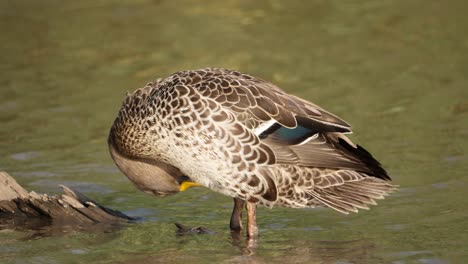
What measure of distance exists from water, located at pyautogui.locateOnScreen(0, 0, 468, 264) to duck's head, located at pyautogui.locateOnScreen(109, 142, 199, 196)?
1.32ft

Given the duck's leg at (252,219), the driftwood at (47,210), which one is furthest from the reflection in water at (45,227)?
the duck's leg at (252,219)

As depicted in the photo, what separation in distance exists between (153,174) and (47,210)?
3.52 feet

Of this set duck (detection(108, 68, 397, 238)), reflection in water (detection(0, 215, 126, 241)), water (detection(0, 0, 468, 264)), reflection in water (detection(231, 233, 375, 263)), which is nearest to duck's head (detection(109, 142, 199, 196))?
duck (detection(108, 68, 397, 238))

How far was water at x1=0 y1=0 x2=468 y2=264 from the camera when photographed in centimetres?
842

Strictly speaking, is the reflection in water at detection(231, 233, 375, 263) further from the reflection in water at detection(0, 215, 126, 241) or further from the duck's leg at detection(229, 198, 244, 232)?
the reflection in water at detection(0, 215, 126, 241)

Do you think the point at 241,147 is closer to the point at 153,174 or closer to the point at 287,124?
Result: the point at 287,124

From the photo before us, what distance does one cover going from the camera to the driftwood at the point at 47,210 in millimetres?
9211

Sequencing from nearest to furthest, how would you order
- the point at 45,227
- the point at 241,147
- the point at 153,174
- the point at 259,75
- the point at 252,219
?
1. the point at 241,147
2. the point at 252,219
3. the point at 153,174
4. the point at 45,227
5. the point at 259,75

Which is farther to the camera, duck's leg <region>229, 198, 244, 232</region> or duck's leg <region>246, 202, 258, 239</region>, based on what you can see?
duck's leg <region>229, 198, 244, 232</region>

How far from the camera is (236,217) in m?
8.96

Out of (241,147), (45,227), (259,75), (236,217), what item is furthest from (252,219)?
(259,75)

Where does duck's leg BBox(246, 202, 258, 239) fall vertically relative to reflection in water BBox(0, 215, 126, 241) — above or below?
above

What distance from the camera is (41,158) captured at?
36.0 feet

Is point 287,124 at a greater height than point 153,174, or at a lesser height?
greater
